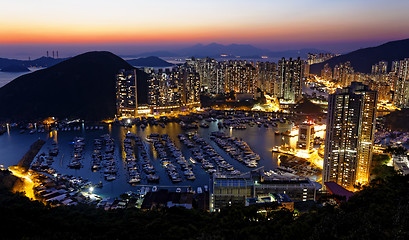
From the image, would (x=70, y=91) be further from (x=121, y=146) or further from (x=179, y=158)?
(x=179, y=158)

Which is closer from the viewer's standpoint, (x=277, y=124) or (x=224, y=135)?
(x=224, y=135)

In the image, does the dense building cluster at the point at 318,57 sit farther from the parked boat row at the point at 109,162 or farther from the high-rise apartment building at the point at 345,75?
the parked boat row at the point at 109,162

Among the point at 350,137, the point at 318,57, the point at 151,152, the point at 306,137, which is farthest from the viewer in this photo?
the point at 318,57

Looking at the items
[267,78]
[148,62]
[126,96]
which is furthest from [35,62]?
[267,78]

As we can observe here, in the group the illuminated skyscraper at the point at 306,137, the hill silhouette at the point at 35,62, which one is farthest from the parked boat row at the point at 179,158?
the hill silhouette at the point at 35,62

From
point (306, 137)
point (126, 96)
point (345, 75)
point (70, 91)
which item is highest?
point (345, 75)

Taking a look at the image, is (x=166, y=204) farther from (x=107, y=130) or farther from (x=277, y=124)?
(x=277, y=124)

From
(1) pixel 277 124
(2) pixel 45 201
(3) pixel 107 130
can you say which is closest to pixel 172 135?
(3) pixel 107 130
